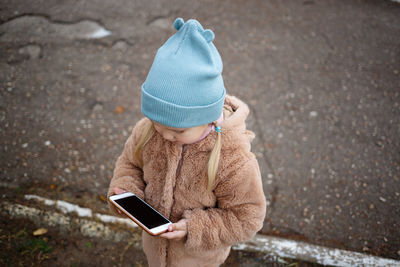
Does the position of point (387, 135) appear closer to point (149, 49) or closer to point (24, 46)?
point (149, 49)

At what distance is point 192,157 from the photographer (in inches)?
65.3

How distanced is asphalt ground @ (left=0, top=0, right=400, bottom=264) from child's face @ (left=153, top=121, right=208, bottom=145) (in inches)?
76.0

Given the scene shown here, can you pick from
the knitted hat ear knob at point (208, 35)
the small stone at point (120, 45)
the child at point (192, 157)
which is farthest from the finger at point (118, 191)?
the small stone at point (120, 45)

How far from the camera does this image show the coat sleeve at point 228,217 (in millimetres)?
1664

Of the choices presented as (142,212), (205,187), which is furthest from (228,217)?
(142,212)

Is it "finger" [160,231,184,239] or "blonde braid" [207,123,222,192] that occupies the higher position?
"blonde braid" [207,123,222,192]

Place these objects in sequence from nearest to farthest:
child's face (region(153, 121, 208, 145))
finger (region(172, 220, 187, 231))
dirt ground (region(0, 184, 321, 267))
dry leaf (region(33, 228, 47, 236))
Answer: child's face (region(153, 121, 208, 145))
finger (region(172, 220, 187, 231))
dirt ground (region(0, 184, 321, 267))
dry leaf (region(33, 228, 47, 236))

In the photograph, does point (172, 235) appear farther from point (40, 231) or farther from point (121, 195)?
point (40, 231)

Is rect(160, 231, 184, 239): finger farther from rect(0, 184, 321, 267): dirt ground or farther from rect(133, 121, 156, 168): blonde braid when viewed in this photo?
rect(0, 184, 321, 267): dirt ground

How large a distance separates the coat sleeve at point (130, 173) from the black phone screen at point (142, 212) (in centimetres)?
14

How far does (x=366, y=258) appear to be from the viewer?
2.87m

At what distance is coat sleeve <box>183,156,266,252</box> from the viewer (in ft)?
5.46

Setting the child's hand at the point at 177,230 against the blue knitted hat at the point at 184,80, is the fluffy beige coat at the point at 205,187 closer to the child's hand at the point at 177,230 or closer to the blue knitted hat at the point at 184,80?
the child's hand at the point at 177,230

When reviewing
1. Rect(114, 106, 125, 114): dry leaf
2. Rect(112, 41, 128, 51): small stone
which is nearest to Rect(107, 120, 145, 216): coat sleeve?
Rect(114, 106, 125, 114): dry leaf
